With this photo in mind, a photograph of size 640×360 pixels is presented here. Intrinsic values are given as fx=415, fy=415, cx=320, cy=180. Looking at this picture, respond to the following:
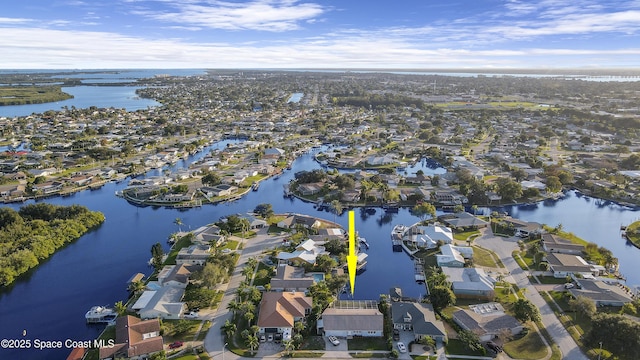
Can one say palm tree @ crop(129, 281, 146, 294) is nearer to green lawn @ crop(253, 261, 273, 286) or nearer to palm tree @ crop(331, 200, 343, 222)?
green lawn @ crop(253, 261, 273, 286)

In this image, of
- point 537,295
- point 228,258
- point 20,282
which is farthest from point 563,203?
point 20,282

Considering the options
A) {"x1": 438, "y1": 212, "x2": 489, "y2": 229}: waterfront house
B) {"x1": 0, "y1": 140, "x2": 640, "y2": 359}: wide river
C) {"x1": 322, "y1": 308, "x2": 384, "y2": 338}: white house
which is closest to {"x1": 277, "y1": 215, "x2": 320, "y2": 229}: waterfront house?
{"x1": 0, "y1": 140, "x2": 640, "y2": 359}: wide river

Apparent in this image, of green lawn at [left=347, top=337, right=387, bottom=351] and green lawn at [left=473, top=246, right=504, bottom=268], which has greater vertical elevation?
green lawn at [left=473, top=246, right=504, bottom=268]

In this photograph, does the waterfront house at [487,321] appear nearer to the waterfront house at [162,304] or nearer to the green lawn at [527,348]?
the green lawn at [527,348]

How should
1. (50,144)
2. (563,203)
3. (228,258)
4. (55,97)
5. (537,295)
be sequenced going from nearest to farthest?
1. (537,295)
2. (228,258)
3. (563,203)
4. (50,144)
5. (55,97)

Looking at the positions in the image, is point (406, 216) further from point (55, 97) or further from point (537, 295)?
point (55, 97)

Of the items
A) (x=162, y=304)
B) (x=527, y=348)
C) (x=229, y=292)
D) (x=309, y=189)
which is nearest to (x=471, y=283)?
(x=527, y=348)
